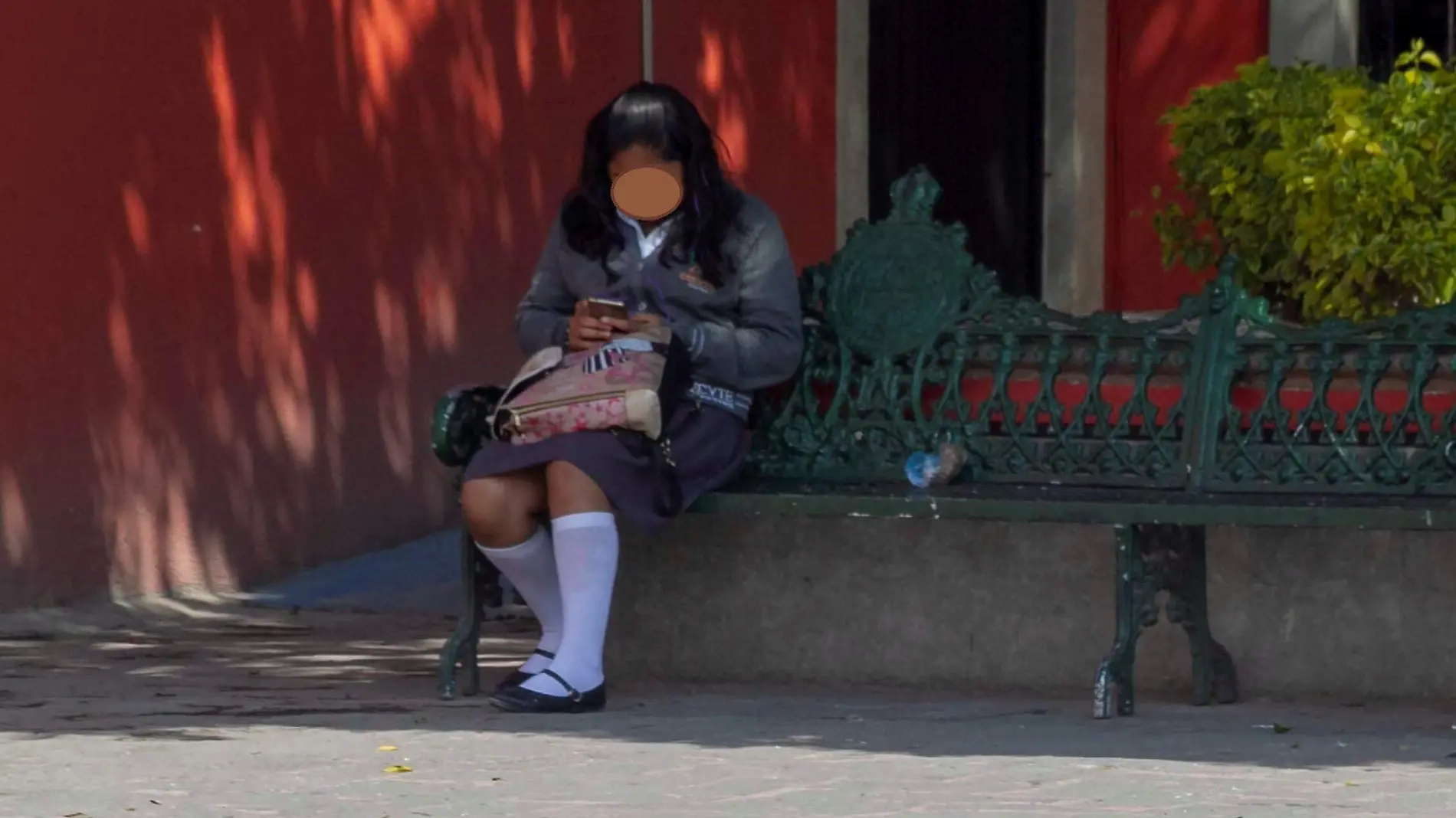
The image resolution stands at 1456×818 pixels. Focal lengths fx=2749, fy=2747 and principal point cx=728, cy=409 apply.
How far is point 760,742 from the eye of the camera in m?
5.69

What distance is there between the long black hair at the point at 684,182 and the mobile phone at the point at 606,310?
212 mm

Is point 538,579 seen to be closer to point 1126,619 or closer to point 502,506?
point 502,506

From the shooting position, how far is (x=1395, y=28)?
10992 millimetres

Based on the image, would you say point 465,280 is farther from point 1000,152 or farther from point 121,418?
point 1000,152

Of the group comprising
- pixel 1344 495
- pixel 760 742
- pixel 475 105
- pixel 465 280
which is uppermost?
pixel 475 105

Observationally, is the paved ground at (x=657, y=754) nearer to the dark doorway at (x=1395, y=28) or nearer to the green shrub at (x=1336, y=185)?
the green shrub at (x=1336, y=185)

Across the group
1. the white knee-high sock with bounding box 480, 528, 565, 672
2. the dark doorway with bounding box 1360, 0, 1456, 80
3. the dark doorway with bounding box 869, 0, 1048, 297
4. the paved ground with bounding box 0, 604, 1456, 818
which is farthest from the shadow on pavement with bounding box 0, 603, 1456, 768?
the dark doorway with bounding box 1360, 0, 1456, 80

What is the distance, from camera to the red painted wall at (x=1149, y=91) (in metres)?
11.2

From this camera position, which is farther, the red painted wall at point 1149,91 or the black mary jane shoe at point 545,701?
the red painted wall at point 1149,91

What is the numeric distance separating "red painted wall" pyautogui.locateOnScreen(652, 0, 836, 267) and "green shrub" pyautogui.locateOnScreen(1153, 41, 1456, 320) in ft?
13.1

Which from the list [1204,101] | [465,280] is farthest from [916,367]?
[465,280]

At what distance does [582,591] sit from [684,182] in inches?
39.1

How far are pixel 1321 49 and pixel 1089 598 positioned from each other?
16.3ft

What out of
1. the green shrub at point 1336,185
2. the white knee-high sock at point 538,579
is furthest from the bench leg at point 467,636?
the green shrub at point 1336,185
